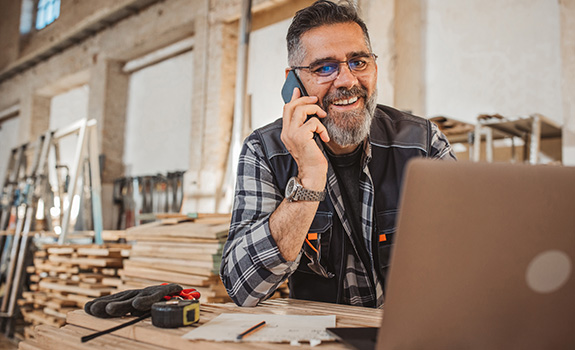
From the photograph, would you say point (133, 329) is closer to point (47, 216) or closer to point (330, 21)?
point (330, 21)

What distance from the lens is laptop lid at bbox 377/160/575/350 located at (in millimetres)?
628

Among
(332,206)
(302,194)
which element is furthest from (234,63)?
(302,194)

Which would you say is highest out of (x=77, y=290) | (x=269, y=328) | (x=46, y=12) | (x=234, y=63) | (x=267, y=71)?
(x=46, y=12)

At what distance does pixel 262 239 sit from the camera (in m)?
1.44

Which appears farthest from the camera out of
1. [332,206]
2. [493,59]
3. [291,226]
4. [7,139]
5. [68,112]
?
[7,139]

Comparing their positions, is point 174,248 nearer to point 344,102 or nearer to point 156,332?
point 344,102

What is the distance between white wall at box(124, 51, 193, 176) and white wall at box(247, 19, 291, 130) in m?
1.57

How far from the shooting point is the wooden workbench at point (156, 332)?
844mm

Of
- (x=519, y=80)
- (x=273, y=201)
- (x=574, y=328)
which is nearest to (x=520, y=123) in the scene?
(x=519, y=80)

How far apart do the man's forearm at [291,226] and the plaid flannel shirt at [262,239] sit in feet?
0.07

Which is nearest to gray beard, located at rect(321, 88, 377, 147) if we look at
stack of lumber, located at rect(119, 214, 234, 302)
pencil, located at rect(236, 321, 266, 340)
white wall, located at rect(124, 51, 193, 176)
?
pencil, located at rect(236, 321, 266, 340)

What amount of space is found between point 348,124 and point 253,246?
0.62 m

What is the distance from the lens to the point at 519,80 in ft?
16.2

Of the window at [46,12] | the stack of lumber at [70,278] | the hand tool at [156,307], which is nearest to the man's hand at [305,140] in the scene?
the hand tool at [156,307]
